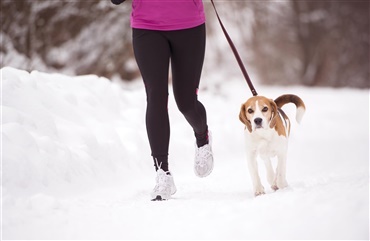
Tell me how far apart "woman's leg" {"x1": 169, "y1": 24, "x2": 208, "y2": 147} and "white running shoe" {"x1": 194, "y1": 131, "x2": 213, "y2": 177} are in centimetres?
35

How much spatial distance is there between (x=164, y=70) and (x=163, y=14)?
40 centimetres

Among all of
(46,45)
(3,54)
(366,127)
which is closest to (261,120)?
(366,127)

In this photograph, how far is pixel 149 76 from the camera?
12.6ft

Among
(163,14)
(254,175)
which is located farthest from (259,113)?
(163,14)

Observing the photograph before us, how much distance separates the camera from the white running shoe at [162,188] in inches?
150

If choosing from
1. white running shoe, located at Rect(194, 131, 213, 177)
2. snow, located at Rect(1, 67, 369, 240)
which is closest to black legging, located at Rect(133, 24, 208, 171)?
white running shoe, located at Rect(194, 131, 213, 177)

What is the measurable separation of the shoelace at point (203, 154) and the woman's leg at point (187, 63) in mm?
340

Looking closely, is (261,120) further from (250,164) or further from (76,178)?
(76,178)

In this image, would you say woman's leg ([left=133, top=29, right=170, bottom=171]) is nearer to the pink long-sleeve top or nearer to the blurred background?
the pink long-sleeve top

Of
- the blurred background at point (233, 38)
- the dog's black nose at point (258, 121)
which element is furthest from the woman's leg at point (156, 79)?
the blurred background at point (233, 38)

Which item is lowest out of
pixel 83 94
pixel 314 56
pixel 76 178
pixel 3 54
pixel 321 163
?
pixel 76 178

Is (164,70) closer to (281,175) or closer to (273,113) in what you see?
(273,113)

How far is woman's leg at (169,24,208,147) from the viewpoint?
3.86 m

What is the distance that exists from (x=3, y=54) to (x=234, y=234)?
770 centimetres
